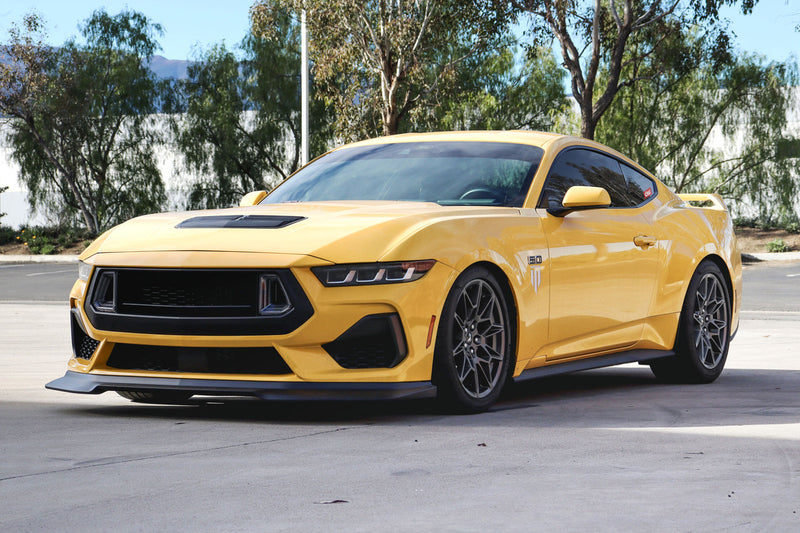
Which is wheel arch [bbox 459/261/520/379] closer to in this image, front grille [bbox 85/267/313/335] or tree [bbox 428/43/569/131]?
front grille [bbox 85/267/313/335]

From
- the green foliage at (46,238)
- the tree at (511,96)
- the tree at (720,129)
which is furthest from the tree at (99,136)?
the tree at (720,129)

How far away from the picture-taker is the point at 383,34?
28.1 m

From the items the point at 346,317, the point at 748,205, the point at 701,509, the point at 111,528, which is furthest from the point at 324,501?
the point at 748,205

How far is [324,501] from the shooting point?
165 inches

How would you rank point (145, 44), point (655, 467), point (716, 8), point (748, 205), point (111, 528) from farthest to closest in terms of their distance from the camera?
point (145, 44), point (748, 205), point (716, 8), point (655, 467), point (111, 528)

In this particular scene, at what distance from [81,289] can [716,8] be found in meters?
24.6

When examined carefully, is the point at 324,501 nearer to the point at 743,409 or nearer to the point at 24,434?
the point at 24,434

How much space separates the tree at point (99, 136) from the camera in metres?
39.2

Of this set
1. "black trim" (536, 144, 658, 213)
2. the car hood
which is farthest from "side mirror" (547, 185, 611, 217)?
the car hood

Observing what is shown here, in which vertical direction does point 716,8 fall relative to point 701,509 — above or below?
above

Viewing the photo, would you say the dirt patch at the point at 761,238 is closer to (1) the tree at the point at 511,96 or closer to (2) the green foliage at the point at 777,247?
(2) the green foliage at the point at 777,247

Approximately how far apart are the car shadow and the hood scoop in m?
0.89

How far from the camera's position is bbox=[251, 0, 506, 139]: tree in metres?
28.2

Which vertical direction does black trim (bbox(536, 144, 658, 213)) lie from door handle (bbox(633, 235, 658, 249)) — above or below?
above
